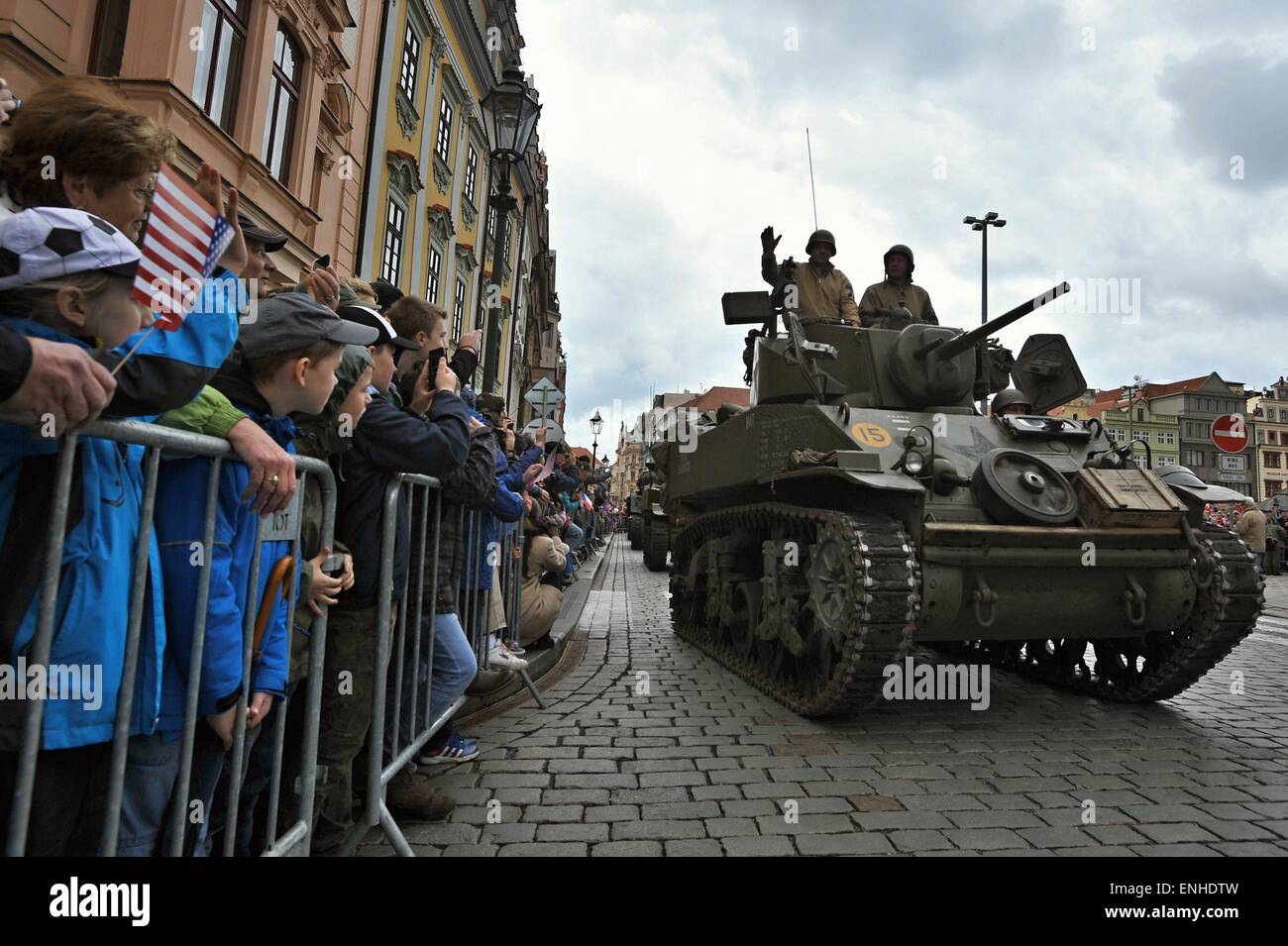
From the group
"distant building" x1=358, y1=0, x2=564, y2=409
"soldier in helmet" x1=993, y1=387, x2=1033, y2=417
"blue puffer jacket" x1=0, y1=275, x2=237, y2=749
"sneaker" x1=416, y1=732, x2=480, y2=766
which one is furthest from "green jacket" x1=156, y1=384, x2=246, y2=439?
"distant building" x1=358, y1=0, x2=564, y2=409

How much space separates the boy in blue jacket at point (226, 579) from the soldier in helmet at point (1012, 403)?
238 inches

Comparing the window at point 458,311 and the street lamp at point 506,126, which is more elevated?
the window at point 458,311

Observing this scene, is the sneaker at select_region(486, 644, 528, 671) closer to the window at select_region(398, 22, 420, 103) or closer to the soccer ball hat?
the soccer ball hat

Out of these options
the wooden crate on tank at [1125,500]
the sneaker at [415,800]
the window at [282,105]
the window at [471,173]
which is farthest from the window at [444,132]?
the sneaker at [415,800]

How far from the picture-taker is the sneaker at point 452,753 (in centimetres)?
375

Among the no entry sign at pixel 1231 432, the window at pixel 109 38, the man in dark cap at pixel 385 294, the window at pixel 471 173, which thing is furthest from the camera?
the window at pixel 471 173

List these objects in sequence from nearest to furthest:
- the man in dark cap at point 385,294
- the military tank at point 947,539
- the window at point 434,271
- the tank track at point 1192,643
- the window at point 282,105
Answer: the man in dark cap at point 385,294 → the military tank at point 947,539 → the tank track at point 1192,643 → the window at point 282,105 → the window at point 434,271

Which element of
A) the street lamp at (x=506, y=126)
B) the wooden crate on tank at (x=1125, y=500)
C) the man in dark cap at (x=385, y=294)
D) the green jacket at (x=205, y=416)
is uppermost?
the street lamp at (x=506, y=126)

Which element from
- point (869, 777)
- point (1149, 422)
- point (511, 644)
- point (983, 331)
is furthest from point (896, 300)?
point (1149, 422)

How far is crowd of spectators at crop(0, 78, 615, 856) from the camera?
1.37 m

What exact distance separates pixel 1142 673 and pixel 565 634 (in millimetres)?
4649

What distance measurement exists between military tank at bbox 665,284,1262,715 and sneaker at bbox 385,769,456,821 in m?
2.35

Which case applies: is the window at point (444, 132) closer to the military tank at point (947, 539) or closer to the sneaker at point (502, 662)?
the military tank at point (947, 539)
